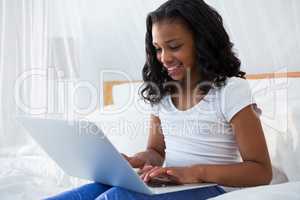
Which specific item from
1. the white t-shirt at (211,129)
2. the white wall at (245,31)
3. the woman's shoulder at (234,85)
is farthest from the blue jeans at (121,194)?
the white wall at (245,31)

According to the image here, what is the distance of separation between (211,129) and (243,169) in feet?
0.57

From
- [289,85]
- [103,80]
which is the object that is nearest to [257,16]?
[289,85]

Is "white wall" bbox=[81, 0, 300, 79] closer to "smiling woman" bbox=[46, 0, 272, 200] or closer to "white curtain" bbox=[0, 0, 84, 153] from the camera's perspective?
"white curtain" bbox=[0, 0, 84, 153]

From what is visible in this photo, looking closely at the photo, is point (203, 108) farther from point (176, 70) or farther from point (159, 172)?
point (159, 172)

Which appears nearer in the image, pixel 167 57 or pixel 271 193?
pixel 271 193

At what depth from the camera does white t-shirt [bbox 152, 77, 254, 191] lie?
1.10 metres

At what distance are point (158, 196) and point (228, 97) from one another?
1.11 ft

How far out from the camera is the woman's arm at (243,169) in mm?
1004

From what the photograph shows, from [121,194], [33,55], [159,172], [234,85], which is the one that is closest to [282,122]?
[234,85]

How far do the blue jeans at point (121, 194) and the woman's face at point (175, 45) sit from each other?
375mm

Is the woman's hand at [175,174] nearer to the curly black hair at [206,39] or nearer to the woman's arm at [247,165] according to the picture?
the woman's arm at [247,165]

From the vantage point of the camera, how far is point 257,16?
1.56 meters

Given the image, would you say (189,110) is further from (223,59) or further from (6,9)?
(6,9)

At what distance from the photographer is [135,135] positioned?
1514 mm
